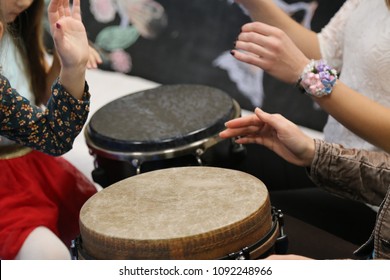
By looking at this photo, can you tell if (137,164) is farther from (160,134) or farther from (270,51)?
(270,51)

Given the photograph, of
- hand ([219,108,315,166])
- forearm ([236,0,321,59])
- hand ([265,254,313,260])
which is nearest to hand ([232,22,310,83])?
hand ([219,108,315,166])

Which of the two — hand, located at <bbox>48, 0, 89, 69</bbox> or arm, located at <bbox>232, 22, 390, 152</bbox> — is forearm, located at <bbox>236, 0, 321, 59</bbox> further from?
hand, located at <bbox>48, 0, 89, 69</bbox>

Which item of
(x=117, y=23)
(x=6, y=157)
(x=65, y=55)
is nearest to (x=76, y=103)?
(x=65, y=55)

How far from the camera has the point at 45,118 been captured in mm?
1197

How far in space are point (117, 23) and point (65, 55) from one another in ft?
4.76

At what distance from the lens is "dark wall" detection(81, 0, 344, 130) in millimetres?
2184

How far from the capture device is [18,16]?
151cm

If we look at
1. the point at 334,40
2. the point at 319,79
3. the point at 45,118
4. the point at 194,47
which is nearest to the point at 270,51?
the point at 319,79

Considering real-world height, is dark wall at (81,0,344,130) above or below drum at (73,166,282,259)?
below

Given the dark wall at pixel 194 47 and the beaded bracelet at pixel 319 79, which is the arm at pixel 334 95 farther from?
the dark wall at pixel 194 47

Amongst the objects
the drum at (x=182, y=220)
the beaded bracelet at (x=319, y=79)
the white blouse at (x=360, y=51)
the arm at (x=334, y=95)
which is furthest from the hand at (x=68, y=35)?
the white blouse at (x=360, y=51)

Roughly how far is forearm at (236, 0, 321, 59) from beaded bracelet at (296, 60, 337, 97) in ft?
0.85

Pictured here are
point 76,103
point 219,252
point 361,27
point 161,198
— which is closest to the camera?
point 219,252
